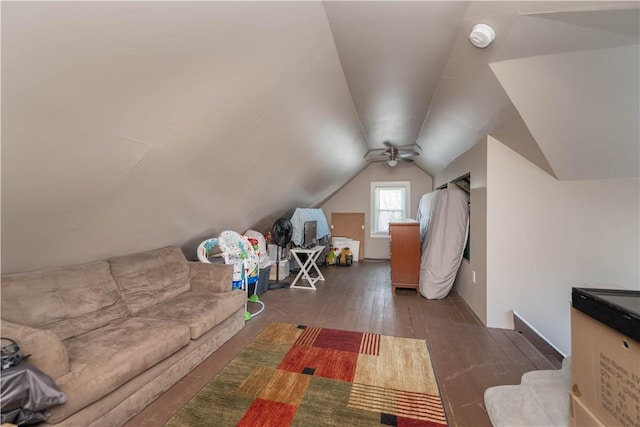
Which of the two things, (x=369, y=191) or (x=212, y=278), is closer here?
(x=212, y=278)

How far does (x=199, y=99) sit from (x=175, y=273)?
1.93m

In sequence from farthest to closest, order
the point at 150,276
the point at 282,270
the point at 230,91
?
1. the point at 282,270
2. the point at 150,276
3. the point at 230,91

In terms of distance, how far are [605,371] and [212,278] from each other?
9.80ft

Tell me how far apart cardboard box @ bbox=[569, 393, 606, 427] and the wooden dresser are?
272 centimetres

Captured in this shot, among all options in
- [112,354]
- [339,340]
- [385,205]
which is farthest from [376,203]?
[112,354]

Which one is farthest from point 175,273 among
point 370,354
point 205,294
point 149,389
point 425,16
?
point 425,16

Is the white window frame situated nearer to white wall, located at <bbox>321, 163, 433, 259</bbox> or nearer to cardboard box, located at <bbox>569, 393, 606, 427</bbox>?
white wall, located at <bbox>321, 163, 433, 259</bbox>

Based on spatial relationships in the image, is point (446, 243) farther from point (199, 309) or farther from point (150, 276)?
point (150, 276)

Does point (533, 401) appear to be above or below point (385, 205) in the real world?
below

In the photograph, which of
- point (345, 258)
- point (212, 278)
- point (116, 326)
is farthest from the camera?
point (345, 258)

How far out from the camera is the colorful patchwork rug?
62.1 inches

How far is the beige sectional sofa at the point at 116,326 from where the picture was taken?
4.41 ft

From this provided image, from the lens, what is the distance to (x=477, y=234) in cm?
309

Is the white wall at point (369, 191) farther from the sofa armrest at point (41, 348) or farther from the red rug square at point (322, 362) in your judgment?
the sofa armrest at point (41, 348)
